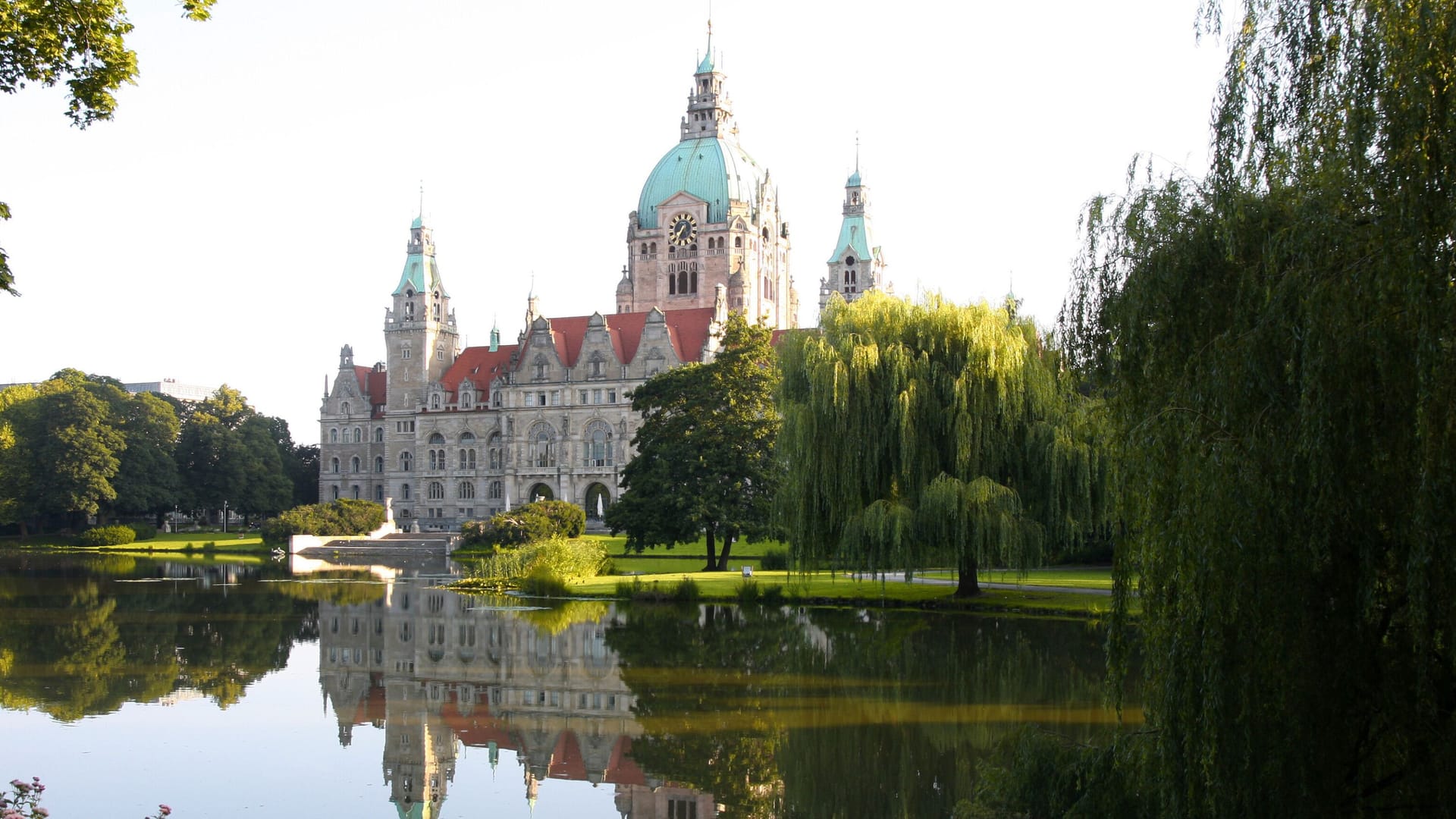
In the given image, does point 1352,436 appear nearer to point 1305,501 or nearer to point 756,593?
point 1305,501

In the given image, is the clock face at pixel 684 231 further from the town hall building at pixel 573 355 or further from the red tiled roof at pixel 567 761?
the red tiled roof at pixel 567 761

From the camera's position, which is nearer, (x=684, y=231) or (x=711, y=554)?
(x=711, y=554)

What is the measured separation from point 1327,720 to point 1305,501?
1646mm

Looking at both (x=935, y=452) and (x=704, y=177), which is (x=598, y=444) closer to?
(x=704, y=177)

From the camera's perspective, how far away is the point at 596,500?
88.4m

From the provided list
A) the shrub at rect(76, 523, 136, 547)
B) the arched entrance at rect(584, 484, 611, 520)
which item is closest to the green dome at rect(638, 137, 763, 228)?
the arched entrance at rect(584, 484, 611, 520)

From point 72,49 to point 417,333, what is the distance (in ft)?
273

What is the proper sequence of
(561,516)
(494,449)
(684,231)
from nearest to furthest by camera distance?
1. (561,516)
2. (494,449)
3. (684,231)

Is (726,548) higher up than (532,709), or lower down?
higher up

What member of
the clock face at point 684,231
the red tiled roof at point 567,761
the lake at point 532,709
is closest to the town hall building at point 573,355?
the clock face at point 684,231

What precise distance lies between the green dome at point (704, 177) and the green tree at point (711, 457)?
4928cm

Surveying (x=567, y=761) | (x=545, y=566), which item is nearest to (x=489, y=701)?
(x=567, y=761)

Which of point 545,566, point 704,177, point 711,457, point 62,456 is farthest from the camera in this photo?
point 704,177

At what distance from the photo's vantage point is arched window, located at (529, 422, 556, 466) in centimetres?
8856
